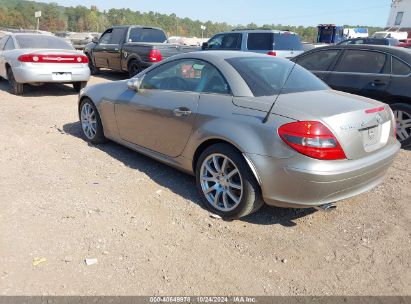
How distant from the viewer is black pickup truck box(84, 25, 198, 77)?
10750mm

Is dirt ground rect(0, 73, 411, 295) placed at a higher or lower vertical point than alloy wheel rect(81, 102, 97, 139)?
lower

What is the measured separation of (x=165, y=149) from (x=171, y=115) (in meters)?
0.42

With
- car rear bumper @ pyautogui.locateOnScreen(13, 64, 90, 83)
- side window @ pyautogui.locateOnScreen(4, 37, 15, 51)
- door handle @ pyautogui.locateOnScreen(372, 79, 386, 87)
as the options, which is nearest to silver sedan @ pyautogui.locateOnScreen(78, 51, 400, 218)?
door handle @ pyautogui.locateOnScreen(372, 79, 386, 87)

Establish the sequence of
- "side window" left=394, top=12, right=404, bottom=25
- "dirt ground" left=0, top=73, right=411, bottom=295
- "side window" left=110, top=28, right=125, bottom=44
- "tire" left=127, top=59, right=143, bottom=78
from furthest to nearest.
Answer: "side window" left=394, top=12, right=404, bottom=25 → "side window" left=110, top=28, right=125, bottom=44 → "tire" left=127, top=59, right=143, bottom=78 → "dirt ground" left=0, top=73, right=411, bottom=295

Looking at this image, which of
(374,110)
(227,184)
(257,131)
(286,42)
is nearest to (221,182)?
(227,184)

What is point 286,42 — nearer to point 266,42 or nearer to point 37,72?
point 266,42

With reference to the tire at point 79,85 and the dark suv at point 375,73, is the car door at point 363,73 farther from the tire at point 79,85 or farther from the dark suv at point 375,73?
the tire at point 79,85

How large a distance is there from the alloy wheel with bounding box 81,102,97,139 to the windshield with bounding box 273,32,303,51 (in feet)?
20.7

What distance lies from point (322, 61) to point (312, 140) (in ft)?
13.7

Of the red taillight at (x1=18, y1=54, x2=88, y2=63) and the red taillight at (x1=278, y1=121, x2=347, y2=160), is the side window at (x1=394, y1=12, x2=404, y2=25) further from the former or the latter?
the red taillight at (x1=278, y1=121, x2=347, y2=160)

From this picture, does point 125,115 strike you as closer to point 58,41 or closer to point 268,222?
point 268,222

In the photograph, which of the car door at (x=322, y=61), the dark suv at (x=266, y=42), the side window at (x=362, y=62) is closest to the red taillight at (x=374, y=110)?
the side window at (x=362, y=62)

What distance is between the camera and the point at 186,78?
4074 millimetres

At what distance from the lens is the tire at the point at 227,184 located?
10.8 feet
